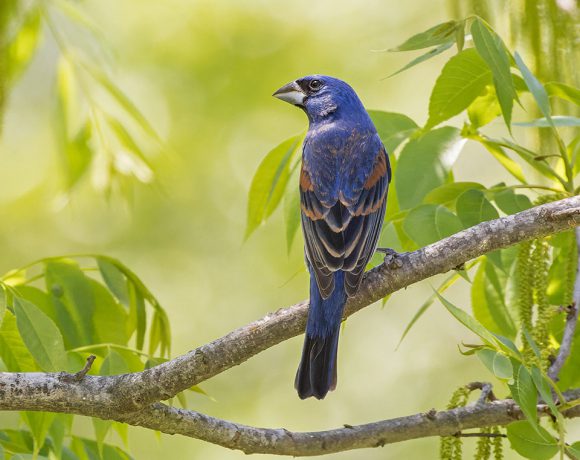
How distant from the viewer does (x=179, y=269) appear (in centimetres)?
1003

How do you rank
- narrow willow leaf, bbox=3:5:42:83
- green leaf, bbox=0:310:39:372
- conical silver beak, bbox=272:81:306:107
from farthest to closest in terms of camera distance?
1. conical silver beak, bbox=272:81:306:107
2. narrow willow leaf, bbox=3:5:42:83
3. green leaf, bbox=0:310:39:372

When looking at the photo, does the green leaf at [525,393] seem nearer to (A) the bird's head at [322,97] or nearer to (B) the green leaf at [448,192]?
(B) the green leaf at [448,192]

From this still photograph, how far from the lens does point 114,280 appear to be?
3.82m

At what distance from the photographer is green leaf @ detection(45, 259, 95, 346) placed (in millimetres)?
3758

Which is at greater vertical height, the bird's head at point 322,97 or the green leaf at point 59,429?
the bird's head at point 322,97

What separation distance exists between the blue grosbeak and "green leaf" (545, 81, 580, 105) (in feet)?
3.59

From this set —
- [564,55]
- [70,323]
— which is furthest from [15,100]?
[564,55]

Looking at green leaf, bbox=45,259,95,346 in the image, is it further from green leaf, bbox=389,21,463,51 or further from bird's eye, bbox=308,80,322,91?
bird's eye, bbox=308,80,322,91

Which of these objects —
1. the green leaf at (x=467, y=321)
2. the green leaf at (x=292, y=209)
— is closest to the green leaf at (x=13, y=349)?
the green leaf at (x=292, y=209)

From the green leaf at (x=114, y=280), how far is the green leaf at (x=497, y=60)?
1.79 m

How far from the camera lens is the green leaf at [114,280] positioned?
3.81m

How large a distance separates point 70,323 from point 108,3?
649 centimetres

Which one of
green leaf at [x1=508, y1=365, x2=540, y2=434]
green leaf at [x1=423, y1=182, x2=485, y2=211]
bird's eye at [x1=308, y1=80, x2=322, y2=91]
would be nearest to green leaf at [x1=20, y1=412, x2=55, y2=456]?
green leaf at [x1=508, y1=365, x2=540, y2=434]

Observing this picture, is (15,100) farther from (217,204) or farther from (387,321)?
(387,321)
